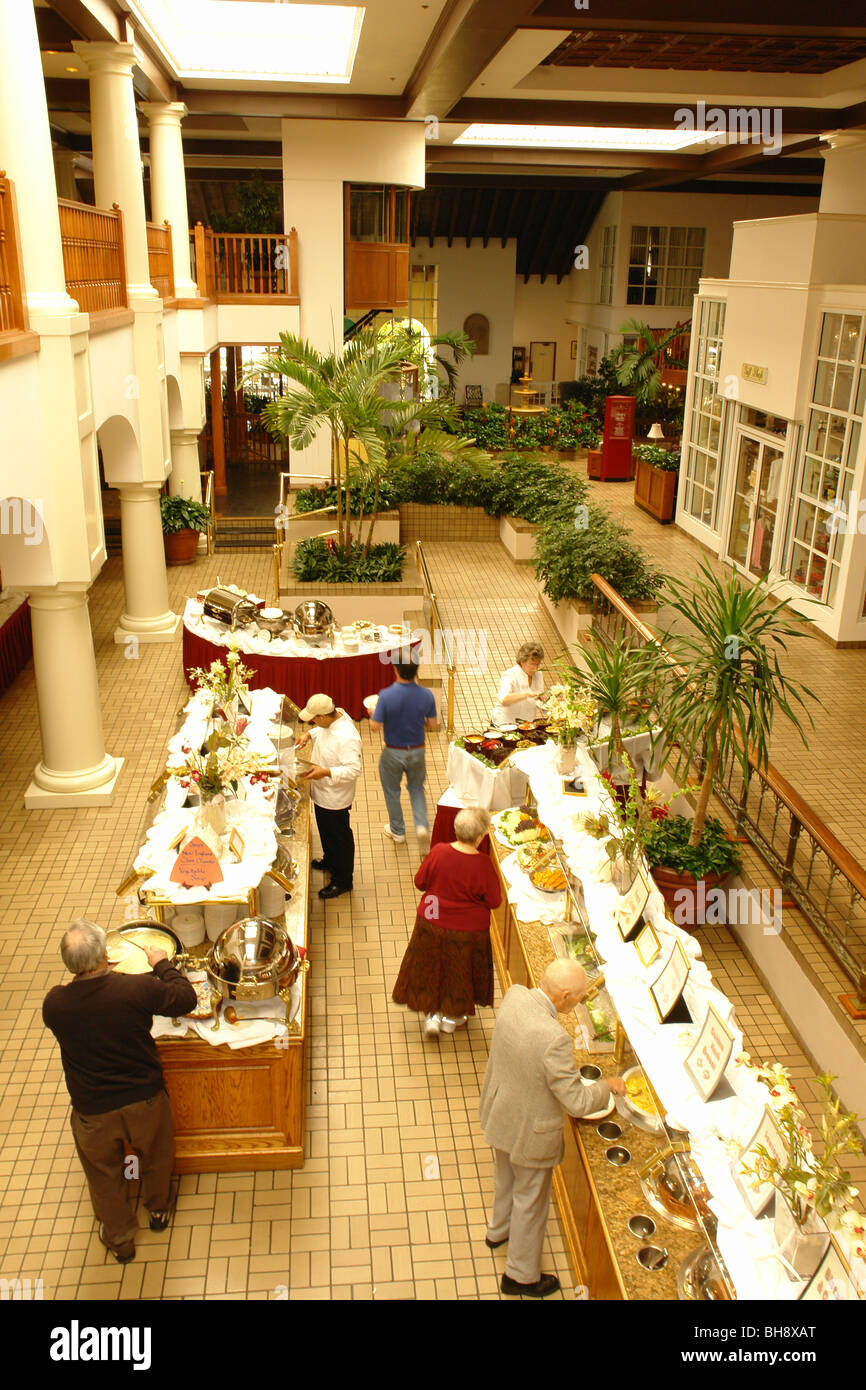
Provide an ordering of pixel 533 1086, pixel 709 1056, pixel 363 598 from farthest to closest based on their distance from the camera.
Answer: pixel 363 598, pixel 533 1086, pixel 709 1056

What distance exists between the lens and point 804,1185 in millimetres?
3414

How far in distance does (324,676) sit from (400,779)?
8.37 ft

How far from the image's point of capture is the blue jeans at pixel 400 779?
8094mm

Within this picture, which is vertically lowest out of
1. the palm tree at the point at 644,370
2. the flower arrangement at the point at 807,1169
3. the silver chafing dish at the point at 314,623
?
the silver chafing dish at the point at 314,623

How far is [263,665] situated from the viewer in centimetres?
1046

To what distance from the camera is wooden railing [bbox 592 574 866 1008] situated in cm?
611

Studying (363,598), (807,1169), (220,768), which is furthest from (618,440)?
(807,1169)

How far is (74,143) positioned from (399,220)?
339 inches

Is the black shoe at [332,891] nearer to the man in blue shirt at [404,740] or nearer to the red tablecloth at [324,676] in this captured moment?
the man in blue shirt at [404,740]

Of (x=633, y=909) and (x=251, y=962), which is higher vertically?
(x=633, y=909)

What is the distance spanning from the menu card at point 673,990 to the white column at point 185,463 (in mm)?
13752

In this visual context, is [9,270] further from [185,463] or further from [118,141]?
[185,463]

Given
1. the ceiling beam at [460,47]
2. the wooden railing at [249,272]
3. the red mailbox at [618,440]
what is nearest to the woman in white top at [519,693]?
the ceiling beam at [460,47]

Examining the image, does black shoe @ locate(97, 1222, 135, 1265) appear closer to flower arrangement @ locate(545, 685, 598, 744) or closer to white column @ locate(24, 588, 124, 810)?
flower arrangement @ locate(545, 685, 598, 744)
